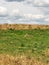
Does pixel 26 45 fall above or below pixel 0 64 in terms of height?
below

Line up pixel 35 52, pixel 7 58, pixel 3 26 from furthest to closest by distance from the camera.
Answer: pixel 3 26, pixel 35 52, pixel 7 58

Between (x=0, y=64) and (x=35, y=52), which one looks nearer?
(x=0, y=64)

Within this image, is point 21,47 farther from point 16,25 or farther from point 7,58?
point 16,25

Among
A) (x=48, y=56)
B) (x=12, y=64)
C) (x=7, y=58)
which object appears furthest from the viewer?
(x=48, y=56)

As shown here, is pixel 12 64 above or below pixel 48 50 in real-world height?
above

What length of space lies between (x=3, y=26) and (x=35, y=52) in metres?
18.7

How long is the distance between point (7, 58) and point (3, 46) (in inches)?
263

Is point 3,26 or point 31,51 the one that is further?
point 3,26

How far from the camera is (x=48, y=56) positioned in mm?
16359

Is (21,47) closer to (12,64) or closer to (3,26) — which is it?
(12,64)

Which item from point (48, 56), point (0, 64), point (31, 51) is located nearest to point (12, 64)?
point (0, 64)

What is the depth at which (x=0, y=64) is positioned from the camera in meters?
12.2

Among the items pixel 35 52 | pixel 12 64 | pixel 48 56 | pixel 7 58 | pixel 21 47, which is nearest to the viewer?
pixel 12 64

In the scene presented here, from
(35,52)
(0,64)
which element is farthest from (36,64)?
(35,52)
